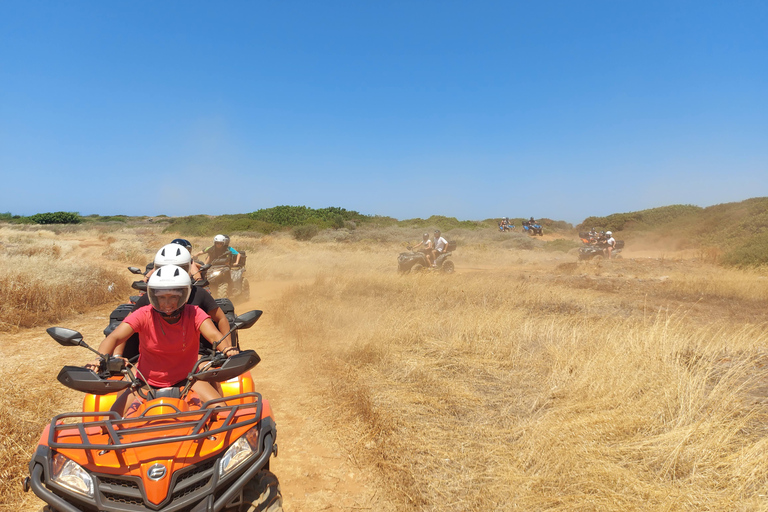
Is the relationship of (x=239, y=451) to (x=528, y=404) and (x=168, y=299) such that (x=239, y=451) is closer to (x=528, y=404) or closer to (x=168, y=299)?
(x=168, y=299)

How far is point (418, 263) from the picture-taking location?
13.9 m

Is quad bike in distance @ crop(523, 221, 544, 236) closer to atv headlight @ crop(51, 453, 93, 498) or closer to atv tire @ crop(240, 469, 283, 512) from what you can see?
atv tire @ crop(240, 469, 283, 512)

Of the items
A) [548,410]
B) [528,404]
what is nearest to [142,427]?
[548,410]

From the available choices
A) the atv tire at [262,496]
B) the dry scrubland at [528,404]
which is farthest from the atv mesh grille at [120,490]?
the dry scrubland at [528,404]

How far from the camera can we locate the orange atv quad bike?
194 cm

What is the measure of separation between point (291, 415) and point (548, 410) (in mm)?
2527

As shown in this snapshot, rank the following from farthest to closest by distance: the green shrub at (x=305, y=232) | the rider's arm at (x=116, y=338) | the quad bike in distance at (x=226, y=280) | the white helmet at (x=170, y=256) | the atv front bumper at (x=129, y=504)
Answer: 1. the green shrub at (x=305, y=232)
2. the quad bike in distance at (x=226, y=280)
3. the white helmet at (x=170, y=256)
4. the rider's arm at (x=116, y=338)
5. the atv front bumper at (x=129, y=504)

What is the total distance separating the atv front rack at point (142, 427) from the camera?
77.1 inches

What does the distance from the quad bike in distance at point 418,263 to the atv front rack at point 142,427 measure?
36.1 feet

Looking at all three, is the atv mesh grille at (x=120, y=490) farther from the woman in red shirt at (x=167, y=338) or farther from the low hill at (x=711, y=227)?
the low hill at (x=711, y=227)

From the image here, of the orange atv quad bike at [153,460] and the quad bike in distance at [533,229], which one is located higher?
the quad bike in distance at [533,229]

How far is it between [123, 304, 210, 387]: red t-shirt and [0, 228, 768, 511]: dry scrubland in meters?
1.41

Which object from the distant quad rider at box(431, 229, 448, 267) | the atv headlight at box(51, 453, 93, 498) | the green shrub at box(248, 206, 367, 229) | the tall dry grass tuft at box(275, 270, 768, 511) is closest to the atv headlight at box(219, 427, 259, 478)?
the atv headlight at box(51, 453, 93, 498)

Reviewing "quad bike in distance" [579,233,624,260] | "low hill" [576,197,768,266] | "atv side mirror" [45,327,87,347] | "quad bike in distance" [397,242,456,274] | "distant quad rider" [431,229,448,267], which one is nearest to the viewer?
"atv side mirror" [45,327,87,347]
